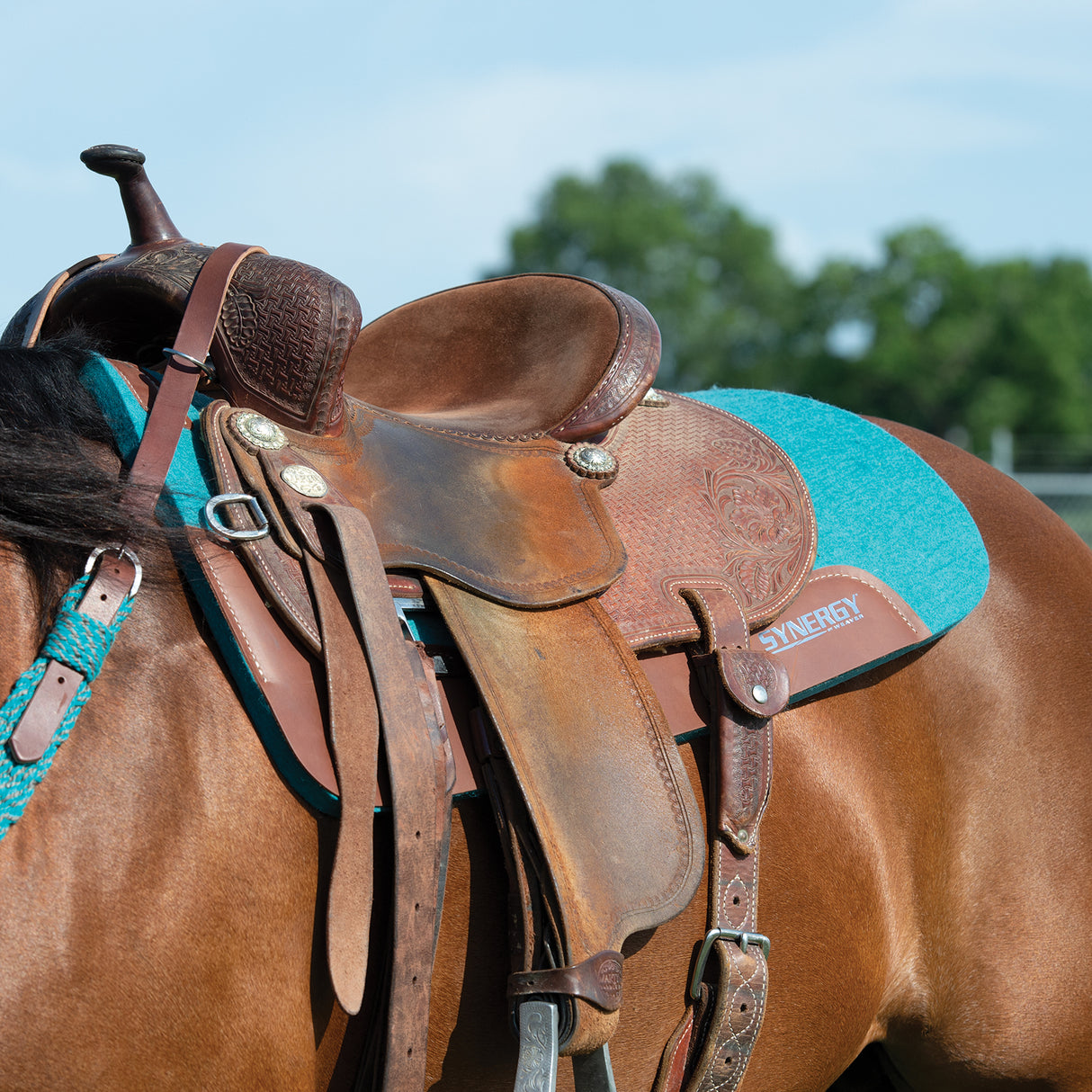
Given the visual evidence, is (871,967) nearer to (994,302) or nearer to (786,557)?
(786,557)

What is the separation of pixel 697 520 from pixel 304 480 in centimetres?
62

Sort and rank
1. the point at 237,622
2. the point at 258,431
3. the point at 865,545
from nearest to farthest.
Result: the point at 237,622, the point at 258,431, the point at 865,545

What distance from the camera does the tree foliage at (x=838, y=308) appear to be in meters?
35.6

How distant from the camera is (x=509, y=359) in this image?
74.0 inches

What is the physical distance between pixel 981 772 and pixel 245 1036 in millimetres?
1205

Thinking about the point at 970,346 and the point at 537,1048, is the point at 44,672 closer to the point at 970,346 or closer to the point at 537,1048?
the point at 537,1048

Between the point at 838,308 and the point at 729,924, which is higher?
the point at 729,924

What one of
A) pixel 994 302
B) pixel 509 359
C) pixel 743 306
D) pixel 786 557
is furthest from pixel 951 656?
pixel 743 306

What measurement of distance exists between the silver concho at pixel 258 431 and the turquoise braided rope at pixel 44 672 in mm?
253

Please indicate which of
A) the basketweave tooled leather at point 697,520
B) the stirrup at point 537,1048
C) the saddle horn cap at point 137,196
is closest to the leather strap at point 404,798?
the stirrup at point 537,1048

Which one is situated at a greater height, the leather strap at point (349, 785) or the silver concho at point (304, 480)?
the silver concho at point (304, 480)

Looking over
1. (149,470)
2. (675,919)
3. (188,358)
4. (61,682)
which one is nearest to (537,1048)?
(675,919)

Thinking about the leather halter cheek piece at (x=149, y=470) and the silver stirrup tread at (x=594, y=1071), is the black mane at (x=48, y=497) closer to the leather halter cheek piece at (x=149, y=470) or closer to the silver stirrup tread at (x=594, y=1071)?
the leather halter cheek piece at (x=149, y=470)

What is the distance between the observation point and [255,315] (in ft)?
4.38
